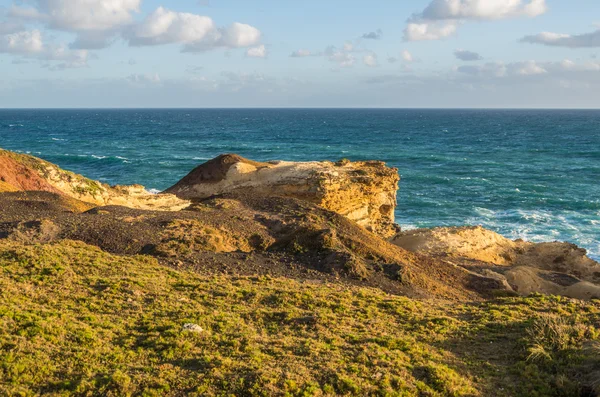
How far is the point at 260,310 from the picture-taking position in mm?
15727

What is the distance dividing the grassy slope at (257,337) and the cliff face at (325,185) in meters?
17.6

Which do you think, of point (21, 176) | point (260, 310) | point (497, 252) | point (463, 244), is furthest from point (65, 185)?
point (497, 252)

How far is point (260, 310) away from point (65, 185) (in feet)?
84.3

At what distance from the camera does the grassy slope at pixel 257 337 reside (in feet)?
37.7

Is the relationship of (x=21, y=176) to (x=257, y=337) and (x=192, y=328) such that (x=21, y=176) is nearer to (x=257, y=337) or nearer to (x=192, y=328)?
(x=192, y=328)

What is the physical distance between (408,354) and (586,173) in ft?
224

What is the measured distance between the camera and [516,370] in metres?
13.1

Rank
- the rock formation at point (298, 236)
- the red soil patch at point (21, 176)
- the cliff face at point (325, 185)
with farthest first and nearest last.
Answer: the cliff face at point (325, 185) < the red soil patch at point (21, 176) < the rock formation at point (298, 236)

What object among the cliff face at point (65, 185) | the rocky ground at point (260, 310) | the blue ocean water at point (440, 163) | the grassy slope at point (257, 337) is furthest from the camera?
the blue ocean water at point (440, 163)

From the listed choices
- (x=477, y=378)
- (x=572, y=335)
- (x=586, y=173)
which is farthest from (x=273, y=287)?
(x=586, y=173)

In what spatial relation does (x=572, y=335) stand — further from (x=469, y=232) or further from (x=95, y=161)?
(x=95, y=161)

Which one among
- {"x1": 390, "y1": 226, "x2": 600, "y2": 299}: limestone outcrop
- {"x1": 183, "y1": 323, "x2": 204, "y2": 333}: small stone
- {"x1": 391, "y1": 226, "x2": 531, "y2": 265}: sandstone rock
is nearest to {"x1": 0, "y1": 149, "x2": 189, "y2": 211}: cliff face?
{"x1": 391, "y1": 226, "x2": 531, "y2": 265}: sandstone rock

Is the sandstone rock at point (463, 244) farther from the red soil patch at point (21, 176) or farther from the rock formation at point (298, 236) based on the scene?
the red soil patch at point (21, 176)

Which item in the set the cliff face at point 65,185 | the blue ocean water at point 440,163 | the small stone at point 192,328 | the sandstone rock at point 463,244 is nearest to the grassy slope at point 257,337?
the small stone at point 192,328
